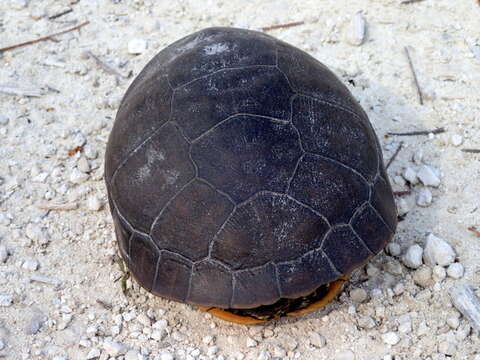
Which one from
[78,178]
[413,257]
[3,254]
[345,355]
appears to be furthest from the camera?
[78,178]

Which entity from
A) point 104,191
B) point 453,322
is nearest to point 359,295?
point 453,322

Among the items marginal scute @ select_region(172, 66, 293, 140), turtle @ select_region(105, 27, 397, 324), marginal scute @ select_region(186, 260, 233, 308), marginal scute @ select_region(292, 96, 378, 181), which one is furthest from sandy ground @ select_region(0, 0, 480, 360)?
marginal scute @ select_region(172, 66, 293, 140)

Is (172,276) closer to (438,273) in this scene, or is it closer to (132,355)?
(132,355)

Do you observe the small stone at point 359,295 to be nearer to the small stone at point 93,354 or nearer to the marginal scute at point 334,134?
the marginal scute at point 334,134

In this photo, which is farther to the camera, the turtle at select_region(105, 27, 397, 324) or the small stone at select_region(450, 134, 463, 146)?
the small stone at select_region(450, 134, 463, 146)

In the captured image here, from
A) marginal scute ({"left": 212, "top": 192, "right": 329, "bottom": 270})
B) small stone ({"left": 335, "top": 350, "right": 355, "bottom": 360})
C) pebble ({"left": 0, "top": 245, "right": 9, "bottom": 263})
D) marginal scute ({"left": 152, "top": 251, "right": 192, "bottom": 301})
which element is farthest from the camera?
pebble ({"left": 0, "top": 245, "right": 9, "bottom": 263})

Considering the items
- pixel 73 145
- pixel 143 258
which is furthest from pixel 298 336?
pixel 73 145

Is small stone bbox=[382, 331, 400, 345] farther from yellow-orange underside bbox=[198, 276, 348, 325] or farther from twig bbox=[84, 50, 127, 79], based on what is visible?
twig bbox=[84, 50, 127, 79]
